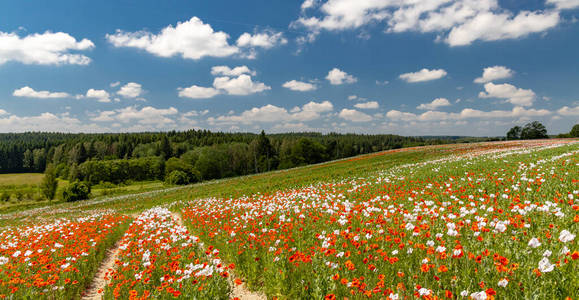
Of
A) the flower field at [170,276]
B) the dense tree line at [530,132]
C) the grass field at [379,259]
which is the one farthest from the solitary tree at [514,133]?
the flower field at [170,276]

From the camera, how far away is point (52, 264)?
608 centimetres

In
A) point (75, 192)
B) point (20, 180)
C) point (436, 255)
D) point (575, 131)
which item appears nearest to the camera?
point (436, 255)

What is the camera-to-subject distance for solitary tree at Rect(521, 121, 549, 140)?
83.6 m

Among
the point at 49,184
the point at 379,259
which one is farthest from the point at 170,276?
the point at 49,184

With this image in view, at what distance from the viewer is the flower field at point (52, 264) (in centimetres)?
554

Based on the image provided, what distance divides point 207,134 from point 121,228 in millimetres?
167081

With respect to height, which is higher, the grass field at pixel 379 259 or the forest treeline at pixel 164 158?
the grass field at pixel 379 259

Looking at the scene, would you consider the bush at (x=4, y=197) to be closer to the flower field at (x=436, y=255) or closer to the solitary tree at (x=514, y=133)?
the flower field at (x=436, y=255)

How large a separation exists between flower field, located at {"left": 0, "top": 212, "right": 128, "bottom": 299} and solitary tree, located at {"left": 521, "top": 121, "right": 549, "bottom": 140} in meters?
112

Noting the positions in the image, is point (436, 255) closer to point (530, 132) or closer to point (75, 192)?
point (75, 192)

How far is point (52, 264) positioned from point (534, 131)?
117m

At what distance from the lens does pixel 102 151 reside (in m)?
132

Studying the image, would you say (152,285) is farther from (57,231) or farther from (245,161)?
(245,161)

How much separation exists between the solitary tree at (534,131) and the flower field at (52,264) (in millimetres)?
111788
